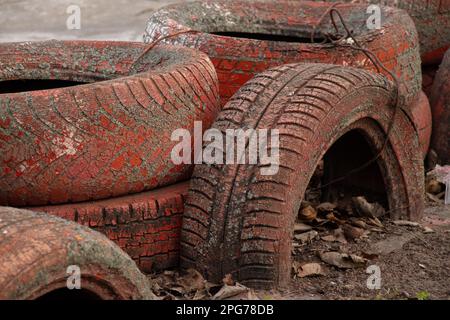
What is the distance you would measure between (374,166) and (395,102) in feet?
1.12

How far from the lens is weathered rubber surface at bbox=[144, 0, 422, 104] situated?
14.5 ft

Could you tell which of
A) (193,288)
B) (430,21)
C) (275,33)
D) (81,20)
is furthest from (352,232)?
(81,20)

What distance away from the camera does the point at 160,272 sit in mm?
3625

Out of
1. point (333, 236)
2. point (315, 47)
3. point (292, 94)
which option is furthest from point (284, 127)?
point (315, 47)

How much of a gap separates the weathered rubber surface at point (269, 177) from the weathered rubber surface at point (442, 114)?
4.83 ft

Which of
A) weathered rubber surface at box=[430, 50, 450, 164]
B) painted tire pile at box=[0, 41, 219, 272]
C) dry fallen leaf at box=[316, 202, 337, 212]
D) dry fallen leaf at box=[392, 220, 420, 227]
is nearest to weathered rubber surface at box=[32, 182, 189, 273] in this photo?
painted tire pile at box=[0, 41, 219, 272]

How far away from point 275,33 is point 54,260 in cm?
313

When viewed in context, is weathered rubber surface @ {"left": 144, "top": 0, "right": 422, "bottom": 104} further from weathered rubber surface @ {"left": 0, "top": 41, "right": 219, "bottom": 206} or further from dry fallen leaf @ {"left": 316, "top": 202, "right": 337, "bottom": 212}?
dry fallen leaf @ {"left": 316, "top": 202, "right": 337, "bottom": 212}

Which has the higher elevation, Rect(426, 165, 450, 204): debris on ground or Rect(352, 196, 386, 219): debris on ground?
Rect(426, 165, 450, 204): debris on ground

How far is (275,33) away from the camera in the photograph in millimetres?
5371

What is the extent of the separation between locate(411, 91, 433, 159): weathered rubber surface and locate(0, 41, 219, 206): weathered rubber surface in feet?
4.89

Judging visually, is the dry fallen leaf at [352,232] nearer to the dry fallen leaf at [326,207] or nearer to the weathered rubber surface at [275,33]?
the dry fallen leaf at [326,207]

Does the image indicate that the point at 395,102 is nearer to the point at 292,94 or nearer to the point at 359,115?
the point at 359,115
